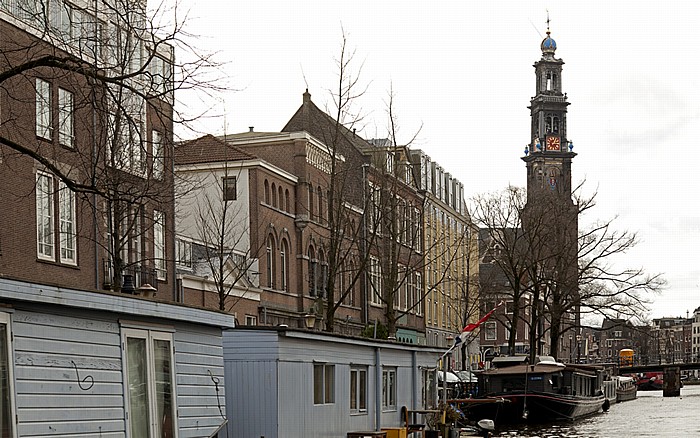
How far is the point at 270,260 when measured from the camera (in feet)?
176

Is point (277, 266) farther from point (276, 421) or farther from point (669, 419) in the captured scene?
point (276, 421)

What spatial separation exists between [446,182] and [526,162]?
80416mm

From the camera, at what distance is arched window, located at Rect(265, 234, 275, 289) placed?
5298cm

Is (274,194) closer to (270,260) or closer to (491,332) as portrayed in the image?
(270,260)

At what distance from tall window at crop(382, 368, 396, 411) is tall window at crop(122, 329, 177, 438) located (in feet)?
39.4

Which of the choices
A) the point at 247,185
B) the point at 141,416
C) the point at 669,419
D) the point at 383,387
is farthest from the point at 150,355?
the point at 669,419

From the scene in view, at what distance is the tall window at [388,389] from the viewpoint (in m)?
28.1

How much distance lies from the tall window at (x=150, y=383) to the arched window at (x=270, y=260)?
3609cm

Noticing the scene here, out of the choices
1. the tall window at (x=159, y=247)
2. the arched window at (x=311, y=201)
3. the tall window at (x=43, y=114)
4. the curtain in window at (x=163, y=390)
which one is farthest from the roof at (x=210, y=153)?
the curtain in window at (x=163, y=390)

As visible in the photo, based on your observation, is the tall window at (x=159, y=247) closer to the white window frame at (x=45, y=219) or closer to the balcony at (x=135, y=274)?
the balcony at (x=135, y=274)

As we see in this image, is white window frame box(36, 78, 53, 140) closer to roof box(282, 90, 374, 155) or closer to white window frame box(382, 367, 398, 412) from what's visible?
white window frame box(382, 367, 398, 412)

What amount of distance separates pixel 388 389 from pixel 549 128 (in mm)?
147413

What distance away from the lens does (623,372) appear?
132m

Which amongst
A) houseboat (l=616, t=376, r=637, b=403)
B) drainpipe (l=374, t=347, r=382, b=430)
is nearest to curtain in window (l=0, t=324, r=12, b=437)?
drainpipe (l=374, t=347, r=382, b=430)
